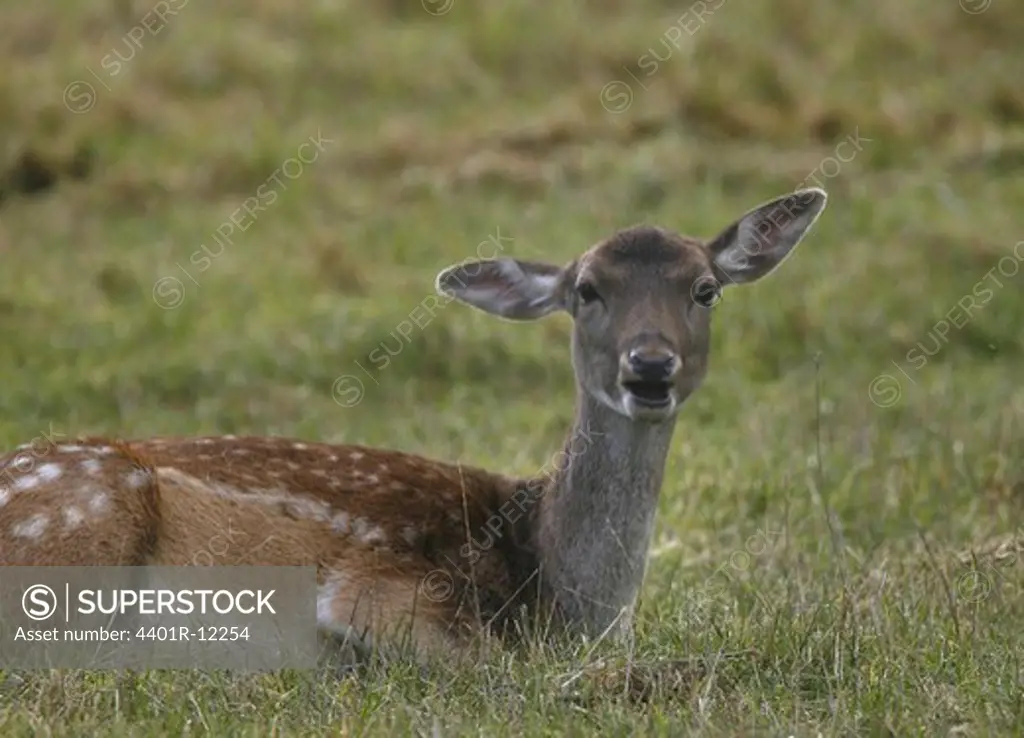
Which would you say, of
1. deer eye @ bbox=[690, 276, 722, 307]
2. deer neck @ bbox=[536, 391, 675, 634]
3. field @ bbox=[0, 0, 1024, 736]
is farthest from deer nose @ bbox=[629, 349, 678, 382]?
field @ bbox=[0, 0, 1024, 736]

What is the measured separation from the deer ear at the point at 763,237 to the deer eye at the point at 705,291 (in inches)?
9.6

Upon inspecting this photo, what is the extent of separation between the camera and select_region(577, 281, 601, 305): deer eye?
706 centimetres

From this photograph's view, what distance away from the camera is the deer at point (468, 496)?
6.42 metres

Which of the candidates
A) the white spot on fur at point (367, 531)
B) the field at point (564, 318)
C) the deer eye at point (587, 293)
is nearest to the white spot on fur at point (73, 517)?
the field at point (564, 318)

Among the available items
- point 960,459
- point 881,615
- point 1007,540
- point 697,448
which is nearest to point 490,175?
point 697,448

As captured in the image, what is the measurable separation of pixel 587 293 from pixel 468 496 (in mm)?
757

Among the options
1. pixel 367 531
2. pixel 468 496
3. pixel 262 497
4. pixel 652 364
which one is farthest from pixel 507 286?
pixel 262 497

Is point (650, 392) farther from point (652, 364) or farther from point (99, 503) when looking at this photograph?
point (99, 503)

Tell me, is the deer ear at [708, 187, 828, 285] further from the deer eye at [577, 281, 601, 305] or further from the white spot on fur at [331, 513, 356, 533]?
the white spot on fur at [331, 513, 356, 533]

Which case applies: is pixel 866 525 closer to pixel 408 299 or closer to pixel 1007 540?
pixel 1007 540

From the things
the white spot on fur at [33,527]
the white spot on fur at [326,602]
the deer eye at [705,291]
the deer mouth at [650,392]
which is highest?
the deer eye at [705,291]

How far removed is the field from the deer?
0.38 m

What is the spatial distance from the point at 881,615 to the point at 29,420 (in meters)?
5.36

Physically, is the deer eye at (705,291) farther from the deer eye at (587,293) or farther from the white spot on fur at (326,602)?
the white spot on fur at (326,602)
